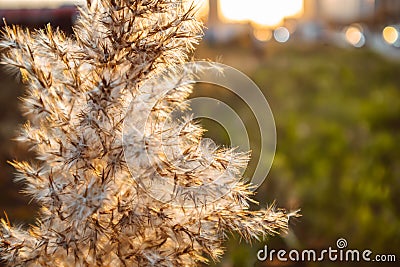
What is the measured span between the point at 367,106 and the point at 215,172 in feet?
23.0

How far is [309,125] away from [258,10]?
6.81 m

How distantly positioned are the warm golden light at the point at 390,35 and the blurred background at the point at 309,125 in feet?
1.64

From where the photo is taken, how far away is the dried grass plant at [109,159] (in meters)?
1.33

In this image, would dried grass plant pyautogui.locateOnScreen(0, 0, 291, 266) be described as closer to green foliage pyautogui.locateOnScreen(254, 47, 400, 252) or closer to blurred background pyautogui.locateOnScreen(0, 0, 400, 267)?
blurred background pyautogui.locateOnScreen(0, 0, 400, 267)

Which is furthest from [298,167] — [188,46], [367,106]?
[188,46]

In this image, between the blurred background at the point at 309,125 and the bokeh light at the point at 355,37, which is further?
the bokeh light at the point at 355,37

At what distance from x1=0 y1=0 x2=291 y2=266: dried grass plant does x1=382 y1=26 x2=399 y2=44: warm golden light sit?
15018 millimetres

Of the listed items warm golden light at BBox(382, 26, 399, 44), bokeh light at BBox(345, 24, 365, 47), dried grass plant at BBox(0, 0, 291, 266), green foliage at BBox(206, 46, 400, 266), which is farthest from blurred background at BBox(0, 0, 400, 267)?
bokeh light at BBox(345, 24, 365, 47)

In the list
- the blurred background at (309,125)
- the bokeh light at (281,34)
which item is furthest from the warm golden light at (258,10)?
the bokeh light at (281,34)

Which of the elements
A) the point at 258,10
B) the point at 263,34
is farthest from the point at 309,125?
the point at 263,34

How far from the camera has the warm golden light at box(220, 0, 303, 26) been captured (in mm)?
13227

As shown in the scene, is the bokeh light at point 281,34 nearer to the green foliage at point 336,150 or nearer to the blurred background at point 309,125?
the blurred background at point 309,125

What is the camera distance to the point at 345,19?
21.3 m

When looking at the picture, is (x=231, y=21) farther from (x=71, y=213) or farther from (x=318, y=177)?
(x=71, y=213)
